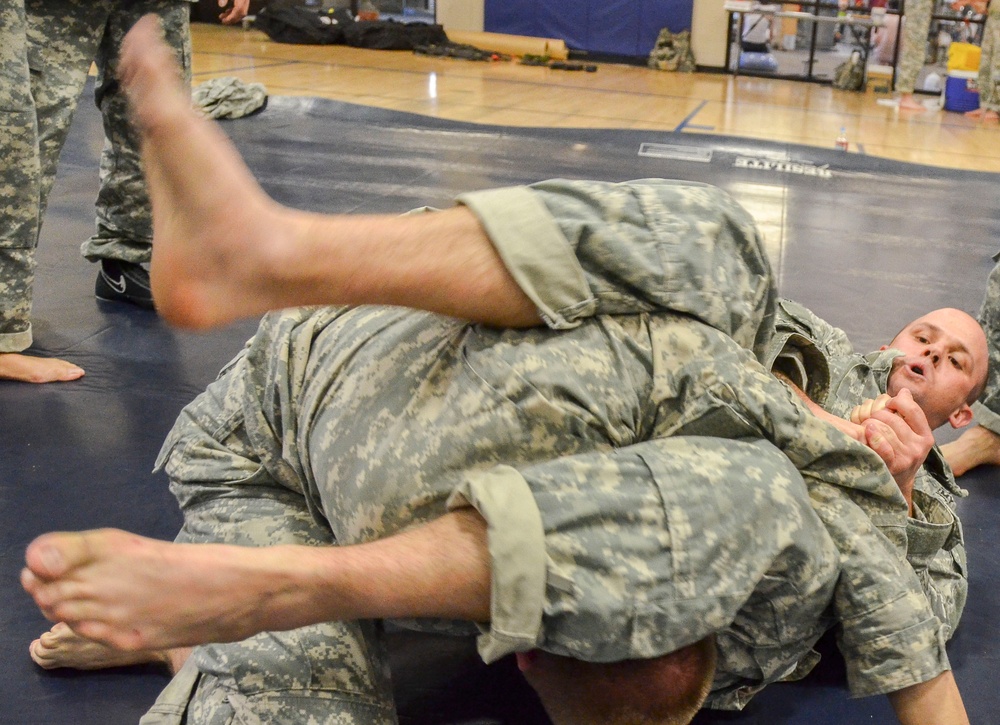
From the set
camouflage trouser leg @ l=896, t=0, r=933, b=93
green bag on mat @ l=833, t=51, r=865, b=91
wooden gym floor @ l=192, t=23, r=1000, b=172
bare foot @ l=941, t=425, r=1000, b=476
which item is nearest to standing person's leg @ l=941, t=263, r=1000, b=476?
bare foot @ l=941, t=425, r=1000, b=476

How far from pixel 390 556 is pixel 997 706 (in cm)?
89

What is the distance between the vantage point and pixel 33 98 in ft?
6.91

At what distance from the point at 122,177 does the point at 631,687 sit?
74.9 inches

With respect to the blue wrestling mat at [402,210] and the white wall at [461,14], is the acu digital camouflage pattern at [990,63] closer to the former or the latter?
the blue wrestling mat at [402,210]

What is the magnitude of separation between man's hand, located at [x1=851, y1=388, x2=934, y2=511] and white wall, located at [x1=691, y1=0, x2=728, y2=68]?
8024 millimetres

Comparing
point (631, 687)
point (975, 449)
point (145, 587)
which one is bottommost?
point (975, 449)

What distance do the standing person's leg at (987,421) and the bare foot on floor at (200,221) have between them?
4.78 feet

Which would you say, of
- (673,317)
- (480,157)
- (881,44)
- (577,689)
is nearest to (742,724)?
(577,689)

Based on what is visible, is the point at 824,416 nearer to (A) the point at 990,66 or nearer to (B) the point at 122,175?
(B) the point at 122,175

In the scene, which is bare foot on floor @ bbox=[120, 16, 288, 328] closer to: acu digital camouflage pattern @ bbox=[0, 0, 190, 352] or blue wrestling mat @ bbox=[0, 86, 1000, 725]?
blue wrestling mat @ bbox=[0, 86, 1000, 725]

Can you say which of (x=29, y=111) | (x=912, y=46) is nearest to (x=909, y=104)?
(x=912, y=46)

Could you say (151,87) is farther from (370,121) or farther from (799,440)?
(370,121)

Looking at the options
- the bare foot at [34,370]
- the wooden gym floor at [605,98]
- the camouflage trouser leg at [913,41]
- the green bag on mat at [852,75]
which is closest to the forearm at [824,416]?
the bare foot at [34,370]

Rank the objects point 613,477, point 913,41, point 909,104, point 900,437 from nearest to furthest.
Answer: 1. point 613,477
2. point 900,437
3. point 909,104
4. point 913,41
